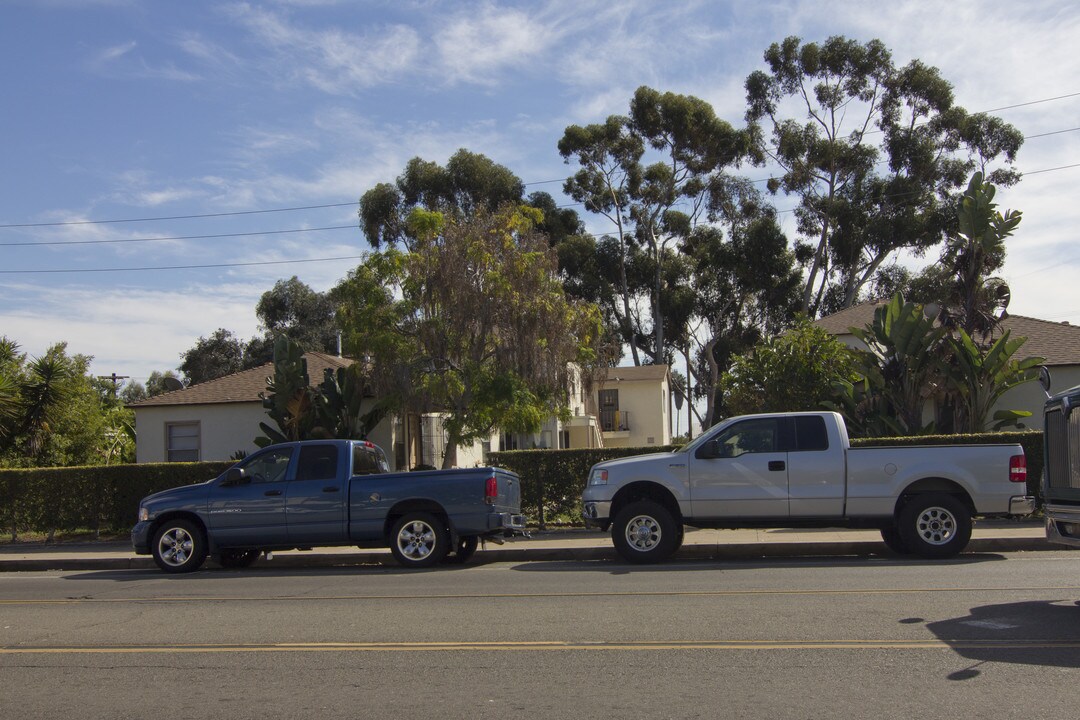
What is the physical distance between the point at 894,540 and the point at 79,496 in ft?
49.2

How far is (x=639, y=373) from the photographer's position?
49.4m

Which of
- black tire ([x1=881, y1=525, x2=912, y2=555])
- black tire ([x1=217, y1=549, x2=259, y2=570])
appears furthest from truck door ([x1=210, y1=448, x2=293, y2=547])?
black tire ([x1=881, y1=525, x2=912, y2=555])

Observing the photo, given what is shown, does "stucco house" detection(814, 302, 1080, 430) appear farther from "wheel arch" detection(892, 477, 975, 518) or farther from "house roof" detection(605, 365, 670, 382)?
"house roof" detection(605, 365, 670, 382)

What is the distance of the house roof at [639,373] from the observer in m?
48.8

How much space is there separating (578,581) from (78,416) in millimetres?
25171

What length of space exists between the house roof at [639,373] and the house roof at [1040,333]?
16.1 metres

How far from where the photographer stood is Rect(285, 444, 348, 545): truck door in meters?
13.9

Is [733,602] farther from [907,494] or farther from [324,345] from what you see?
[324,345]

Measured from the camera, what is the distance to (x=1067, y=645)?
759cm

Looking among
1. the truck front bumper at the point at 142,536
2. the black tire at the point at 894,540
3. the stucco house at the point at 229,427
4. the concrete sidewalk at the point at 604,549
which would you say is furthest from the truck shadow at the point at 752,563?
the stucco house at the point at 229,427

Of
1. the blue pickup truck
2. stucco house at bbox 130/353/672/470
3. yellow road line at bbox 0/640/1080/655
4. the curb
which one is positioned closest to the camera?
yellow road line at bbox 0/640/1080/655

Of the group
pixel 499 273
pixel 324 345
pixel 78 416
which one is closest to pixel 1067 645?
pixel 499 273

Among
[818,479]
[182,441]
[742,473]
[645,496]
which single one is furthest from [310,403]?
[818,479]

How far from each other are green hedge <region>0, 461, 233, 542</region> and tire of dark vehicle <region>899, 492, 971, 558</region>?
1271cm
